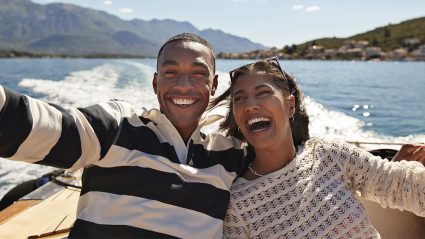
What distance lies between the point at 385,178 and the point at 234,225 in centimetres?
74

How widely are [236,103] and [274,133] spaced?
0.24 m

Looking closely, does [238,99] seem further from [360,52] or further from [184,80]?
[360,52]

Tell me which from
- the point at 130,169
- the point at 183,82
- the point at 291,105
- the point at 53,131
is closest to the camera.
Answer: the point at 53,131

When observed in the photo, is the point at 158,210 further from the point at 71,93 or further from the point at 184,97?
the point at 71,93

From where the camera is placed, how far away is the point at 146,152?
1848 mm

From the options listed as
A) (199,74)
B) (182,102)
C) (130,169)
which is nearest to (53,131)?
(130,169)

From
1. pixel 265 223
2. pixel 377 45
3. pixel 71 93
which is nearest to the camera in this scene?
pixel 265 223

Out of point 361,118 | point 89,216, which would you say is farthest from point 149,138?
point 361,118

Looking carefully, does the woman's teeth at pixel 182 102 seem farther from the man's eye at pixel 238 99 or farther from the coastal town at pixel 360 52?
the coastal town at pixel 360 52

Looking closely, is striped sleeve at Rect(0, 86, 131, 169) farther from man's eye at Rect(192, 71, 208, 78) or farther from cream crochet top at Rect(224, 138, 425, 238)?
cream crochet top at Rect(224, 138, 425, 238)

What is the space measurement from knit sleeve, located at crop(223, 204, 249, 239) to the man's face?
0.40m

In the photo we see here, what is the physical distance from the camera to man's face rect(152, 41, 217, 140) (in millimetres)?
2039

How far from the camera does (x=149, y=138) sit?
190cm

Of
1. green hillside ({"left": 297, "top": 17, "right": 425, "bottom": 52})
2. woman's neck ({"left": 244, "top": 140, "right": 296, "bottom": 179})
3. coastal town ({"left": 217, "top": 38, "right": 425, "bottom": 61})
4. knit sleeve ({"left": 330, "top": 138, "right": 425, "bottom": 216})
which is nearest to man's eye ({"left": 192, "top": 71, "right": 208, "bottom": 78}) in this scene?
woman's neck ({"left": 244, "top": 140, "right": 296, "bottom": 179})
